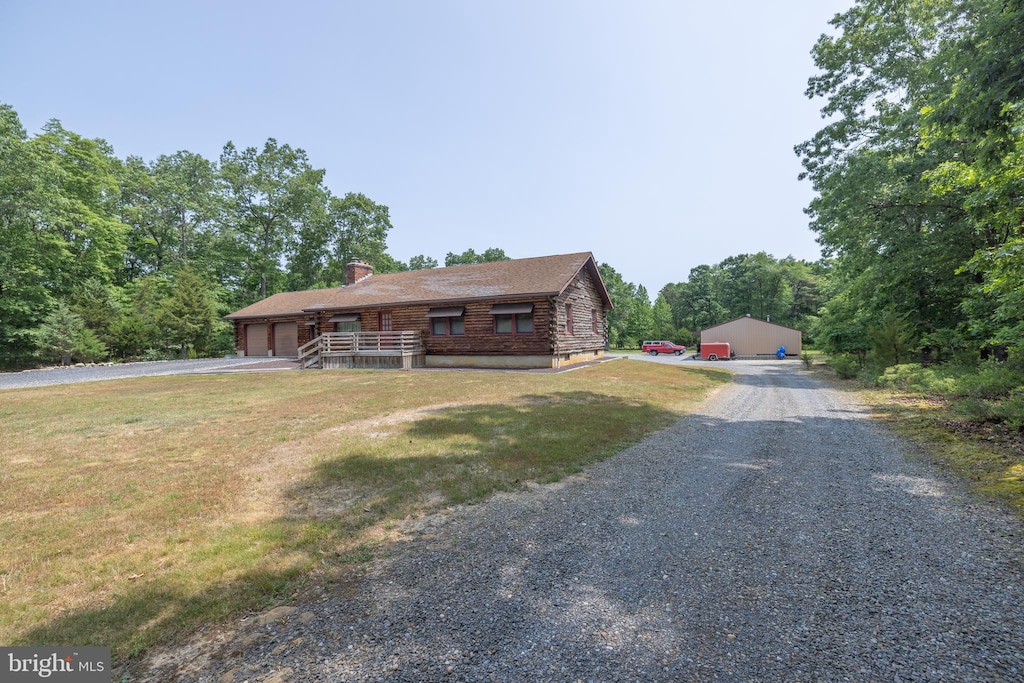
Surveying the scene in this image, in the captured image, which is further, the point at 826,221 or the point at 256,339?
the point at 256,339

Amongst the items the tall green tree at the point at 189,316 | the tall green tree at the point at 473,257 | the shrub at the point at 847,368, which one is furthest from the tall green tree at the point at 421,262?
the shrub at the point at 847,368

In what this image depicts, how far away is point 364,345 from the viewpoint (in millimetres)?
21734

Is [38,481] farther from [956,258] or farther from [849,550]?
[956,258]

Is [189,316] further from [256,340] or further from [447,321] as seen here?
[447,321]

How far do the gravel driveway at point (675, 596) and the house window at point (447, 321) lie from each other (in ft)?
52.4

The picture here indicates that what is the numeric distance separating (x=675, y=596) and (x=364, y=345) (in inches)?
825

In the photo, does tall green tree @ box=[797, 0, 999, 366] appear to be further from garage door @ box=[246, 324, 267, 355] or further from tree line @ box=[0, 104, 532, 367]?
tree line @ box=[0, 104, 532, 367]

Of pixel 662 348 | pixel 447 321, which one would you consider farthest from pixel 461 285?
pixel 662 348

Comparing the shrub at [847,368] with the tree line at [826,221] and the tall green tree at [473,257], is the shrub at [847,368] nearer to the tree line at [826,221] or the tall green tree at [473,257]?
the tree line at [826,221]

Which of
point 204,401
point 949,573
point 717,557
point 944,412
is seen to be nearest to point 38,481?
point 204,401

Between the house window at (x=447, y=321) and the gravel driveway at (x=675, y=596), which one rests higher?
the house window at (x=447, y=321)

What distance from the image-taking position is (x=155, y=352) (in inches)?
1038

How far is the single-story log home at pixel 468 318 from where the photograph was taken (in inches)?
748

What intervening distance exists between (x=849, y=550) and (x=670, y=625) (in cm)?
205
